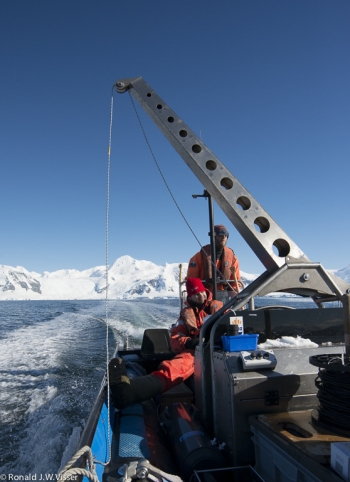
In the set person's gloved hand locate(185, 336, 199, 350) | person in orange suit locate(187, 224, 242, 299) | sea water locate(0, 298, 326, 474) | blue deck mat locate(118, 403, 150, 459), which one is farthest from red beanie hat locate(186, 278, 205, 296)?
sea water locate(0, 298, 326, 474)

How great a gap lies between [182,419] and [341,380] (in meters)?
1.47

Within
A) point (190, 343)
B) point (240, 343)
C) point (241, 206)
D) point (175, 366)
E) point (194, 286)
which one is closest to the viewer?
point (240, 343)

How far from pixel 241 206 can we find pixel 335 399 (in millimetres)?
1952

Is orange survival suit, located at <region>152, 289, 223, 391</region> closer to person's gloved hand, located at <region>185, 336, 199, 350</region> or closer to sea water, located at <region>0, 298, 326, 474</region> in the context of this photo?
person's gloved hand, located at <region>185, 336, 199, 350</region>

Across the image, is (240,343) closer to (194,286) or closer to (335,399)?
(335,399)

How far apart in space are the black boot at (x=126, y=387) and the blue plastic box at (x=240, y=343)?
3.66ft

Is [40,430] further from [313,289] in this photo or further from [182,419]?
[313,289]

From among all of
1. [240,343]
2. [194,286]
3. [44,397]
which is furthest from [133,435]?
[44,397]

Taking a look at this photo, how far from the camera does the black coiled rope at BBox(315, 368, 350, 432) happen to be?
184 centimetres

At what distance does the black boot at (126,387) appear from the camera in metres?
3.07

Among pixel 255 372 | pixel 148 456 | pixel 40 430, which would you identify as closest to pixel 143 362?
pixel 40 430

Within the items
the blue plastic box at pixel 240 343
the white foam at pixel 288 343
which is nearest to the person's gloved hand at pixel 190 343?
the white foam at pixel 288 343

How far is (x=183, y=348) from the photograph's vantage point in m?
4.04

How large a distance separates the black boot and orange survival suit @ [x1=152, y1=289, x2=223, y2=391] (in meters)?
0.19
